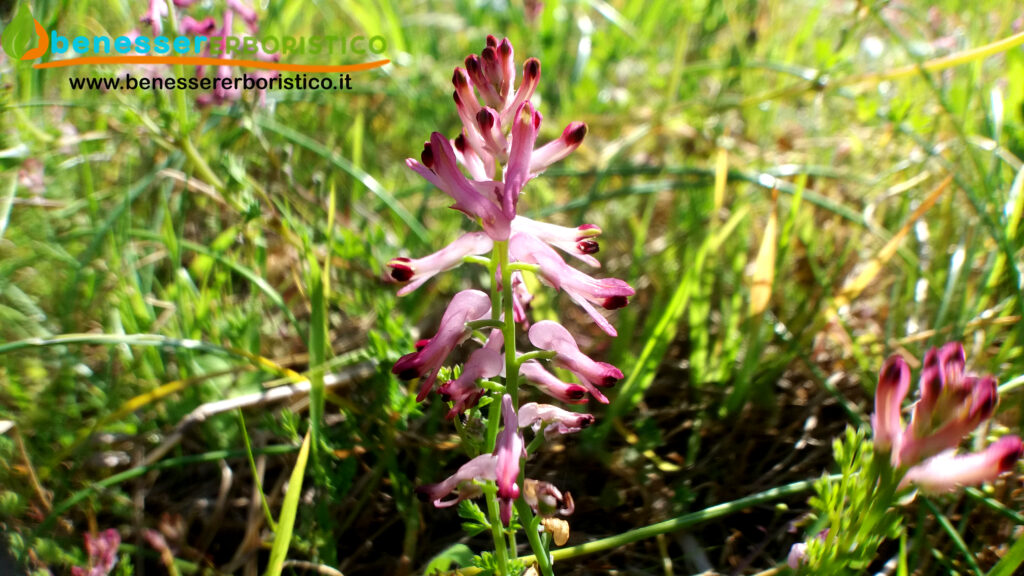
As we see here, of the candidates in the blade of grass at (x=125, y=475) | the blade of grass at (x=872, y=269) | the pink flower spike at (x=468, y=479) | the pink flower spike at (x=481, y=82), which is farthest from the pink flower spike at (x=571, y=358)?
the blade of grass at (x=872, y=269)

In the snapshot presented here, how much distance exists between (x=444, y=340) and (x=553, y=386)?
233 mm

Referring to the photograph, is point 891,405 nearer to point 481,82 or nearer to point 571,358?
point 571,358

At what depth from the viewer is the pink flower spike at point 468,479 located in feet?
4.10

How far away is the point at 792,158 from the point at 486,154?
9.11ft

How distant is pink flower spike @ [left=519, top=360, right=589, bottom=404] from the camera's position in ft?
4.24

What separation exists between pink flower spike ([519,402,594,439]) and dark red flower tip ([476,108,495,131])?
0.53 meters

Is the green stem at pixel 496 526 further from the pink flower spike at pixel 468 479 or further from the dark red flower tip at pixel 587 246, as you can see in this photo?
the dark red flower tip at pixel 587 246

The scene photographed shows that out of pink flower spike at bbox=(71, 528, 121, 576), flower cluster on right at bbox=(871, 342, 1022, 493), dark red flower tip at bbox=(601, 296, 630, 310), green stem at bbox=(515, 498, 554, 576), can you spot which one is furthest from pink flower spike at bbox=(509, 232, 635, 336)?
pink flower spike at bbox=(71, 528, 121, 576)

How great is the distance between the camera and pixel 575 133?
1301 millimetres

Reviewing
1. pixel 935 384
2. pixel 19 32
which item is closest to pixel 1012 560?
pixel 935 384

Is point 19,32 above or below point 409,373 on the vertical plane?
above

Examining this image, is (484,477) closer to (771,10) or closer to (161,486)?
(161,486)

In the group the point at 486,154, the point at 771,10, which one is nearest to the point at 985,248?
the point at 771,10

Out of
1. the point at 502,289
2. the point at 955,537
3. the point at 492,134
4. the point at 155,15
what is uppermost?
the point at 155,15
